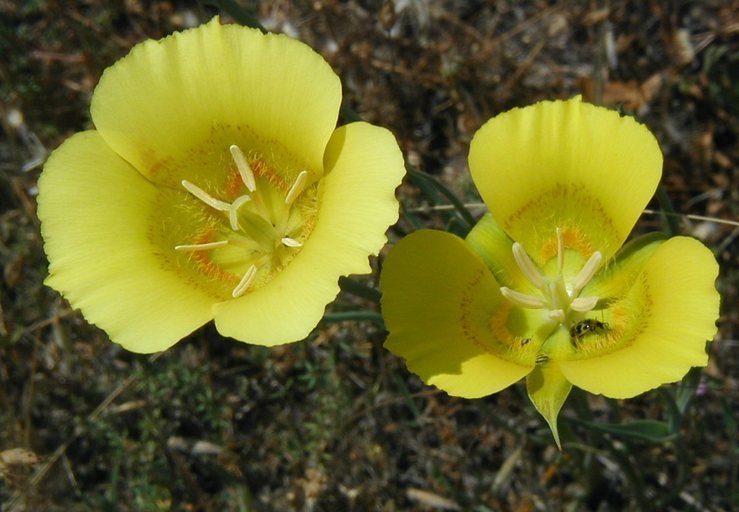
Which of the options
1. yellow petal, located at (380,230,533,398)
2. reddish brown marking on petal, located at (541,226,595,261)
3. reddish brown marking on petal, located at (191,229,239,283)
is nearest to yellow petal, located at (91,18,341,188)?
reddish brown marking on petal, located at (191,229,239,283)

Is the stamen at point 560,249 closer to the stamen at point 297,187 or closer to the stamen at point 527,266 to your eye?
the stamen at point 527,266

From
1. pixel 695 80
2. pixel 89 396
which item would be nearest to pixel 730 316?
pixel 695 80

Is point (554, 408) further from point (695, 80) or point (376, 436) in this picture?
point (695, 80)

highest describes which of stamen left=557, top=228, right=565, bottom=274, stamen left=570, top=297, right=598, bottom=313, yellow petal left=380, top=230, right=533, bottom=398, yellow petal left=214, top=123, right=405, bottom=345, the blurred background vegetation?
yellow petal left=214, top=123, right=405, bottom=345

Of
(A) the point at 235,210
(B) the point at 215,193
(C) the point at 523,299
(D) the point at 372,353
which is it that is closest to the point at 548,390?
(C) the point at 523,299

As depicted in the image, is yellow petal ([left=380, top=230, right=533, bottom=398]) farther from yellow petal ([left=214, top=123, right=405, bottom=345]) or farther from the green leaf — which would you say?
the green leaf

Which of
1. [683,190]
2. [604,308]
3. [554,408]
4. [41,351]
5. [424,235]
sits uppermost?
[424,235]
